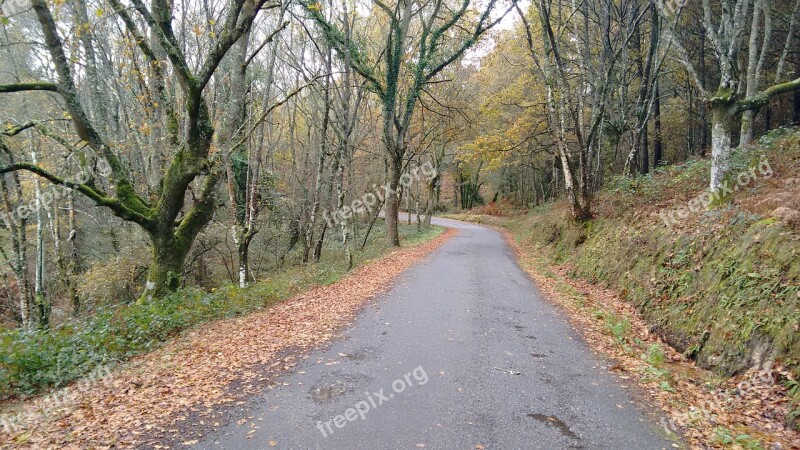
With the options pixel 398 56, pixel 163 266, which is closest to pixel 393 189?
pixel 398 56

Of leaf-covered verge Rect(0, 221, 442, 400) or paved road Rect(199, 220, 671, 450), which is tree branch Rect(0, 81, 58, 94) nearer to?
leaf-covered verge Rect(0, 221, 442, 400)

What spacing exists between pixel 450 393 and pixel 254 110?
1400 cm

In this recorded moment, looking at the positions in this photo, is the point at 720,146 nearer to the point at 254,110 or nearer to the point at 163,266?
the point at 163,266

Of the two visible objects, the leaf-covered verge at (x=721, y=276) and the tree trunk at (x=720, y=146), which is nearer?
the leaf-covered verge at (x=721, y=276)

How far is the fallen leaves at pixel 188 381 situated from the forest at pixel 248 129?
970 millimetres

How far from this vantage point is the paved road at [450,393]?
3.93 meters

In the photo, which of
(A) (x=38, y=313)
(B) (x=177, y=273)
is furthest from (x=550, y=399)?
(A) (x=38, y=313)

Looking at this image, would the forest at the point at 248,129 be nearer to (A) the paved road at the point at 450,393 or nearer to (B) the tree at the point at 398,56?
(B) the tree at the point at 398,56

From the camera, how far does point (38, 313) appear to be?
451 inches

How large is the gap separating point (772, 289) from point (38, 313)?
1598 centimetres

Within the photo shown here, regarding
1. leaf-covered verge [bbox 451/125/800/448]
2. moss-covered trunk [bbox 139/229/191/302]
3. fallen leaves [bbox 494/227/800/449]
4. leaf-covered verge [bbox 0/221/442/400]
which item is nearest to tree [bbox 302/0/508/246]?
moss-covered trunk [bbox 139/229/191/302]

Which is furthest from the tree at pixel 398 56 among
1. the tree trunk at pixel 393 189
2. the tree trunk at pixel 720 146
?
the tree trunk at pixel 720 146

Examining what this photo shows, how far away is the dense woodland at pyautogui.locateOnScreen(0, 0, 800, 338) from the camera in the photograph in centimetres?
856

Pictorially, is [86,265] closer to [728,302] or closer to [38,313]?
[38,313]
